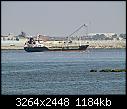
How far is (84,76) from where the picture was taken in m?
40.1

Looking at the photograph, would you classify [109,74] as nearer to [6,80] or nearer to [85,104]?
[6,80]

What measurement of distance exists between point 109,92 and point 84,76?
1064 cm

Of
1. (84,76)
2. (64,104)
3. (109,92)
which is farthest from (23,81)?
(64,104)

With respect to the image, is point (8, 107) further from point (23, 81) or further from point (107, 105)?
point (23, 81)

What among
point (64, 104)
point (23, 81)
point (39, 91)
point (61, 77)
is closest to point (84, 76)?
point (61, 77)

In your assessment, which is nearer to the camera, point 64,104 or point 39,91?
point 64,104

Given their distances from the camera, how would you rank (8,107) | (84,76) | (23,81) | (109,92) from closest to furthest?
(8,107), (109,92), (23,81), (84,76)

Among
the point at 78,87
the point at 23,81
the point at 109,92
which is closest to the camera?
the point at 109,92

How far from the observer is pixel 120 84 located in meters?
34.0

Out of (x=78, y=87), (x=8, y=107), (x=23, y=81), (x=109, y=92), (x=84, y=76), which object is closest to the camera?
(x=8, y=107)

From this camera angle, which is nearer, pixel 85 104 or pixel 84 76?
pixel 85 104

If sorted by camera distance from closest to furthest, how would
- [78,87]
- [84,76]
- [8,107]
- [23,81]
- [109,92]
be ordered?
[8,107] < [109,92] < [78,87] < [23,81] < [84,76]

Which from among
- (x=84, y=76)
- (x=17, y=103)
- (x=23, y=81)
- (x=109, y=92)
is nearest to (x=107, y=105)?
(x=17, y=103)

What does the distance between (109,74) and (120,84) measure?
701 centimetres
